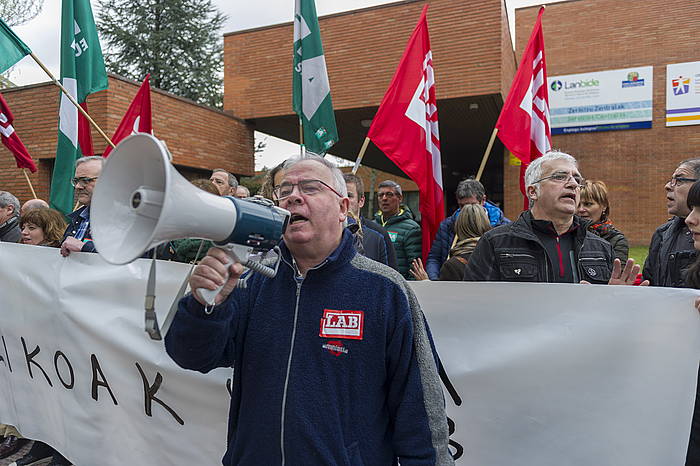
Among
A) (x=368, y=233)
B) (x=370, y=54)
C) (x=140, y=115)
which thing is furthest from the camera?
(x=370, y=54)

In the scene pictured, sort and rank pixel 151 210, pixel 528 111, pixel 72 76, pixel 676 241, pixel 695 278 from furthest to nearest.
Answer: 1. pixel 72 76
2. pixel 528 111
3. pixel 676 241
4. pixel 695 278
5. pixel 151 210

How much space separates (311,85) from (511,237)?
2.60 metres

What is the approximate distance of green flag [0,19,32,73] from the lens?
13.9ft

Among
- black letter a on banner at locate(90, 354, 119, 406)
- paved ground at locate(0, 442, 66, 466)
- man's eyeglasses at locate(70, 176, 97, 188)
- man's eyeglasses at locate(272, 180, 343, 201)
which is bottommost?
paved ground at locate(0, 442, 66, 466)

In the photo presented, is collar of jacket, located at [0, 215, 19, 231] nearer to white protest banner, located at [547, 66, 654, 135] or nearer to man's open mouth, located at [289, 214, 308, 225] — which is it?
man's open mouth, located at [289, 214, 308, 225]

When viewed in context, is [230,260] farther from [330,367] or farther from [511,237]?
[511,237]

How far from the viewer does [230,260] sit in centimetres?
140

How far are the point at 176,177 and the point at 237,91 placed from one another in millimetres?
13320

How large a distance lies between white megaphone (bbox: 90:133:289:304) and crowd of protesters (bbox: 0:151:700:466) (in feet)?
0.41

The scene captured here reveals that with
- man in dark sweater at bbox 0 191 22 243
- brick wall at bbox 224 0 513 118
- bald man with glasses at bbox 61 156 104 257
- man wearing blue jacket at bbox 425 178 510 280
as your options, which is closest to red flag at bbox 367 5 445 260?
man wearing blue jacket at bbox 425 178 510 280

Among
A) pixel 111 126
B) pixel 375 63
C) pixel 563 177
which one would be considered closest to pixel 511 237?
pixel 563 177

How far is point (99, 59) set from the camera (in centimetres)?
504

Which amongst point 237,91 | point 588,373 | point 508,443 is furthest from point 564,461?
point 237,91

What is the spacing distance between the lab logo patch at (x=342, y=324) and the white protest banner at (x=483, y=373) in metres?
0.81
